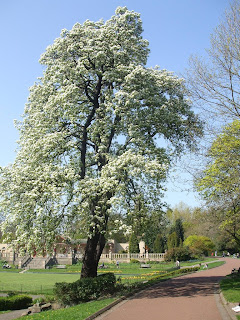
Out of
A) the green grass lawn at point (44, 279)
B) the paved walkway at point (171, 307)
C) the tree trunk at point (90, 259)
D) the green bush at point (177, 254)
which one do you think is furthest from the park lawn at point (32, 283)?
the green bush at point (177, 254)

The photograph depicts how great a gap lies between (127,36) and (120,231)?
11.0m

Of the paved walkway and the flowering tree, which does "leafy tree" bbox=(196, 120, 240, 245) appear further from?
the paved walkway

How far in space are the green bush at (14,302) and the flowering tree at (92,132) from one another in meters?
3.87

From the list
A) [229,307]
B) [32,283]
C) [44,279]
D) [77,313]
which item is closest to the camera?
[77,313]

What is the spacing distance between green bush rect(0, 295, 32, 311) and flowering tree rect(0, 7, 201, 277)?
3.87 meters

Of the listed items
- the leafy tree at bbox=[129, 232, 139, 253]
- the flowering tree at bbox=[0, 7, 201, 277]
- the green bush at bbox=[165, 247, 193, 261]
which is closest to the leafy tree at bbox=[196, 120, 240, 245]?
the flowering tree at bbox=[0, 7, 201, 277]

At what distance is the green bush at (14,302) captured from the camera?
17.7 meters

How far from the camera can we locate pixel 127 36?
19.7 m

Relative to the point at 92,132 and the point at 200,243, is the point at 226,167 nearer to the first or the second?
the point at 92,132

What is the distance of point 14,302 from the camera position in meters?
18.0

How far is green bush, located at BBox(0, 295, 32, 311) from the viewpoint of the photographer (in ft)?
58.0

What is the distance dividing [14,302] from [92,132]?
9.83 meters

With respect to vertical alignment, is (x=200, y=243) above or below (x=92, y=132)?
below

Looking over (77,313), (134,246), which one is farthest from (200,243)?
(77,313)
